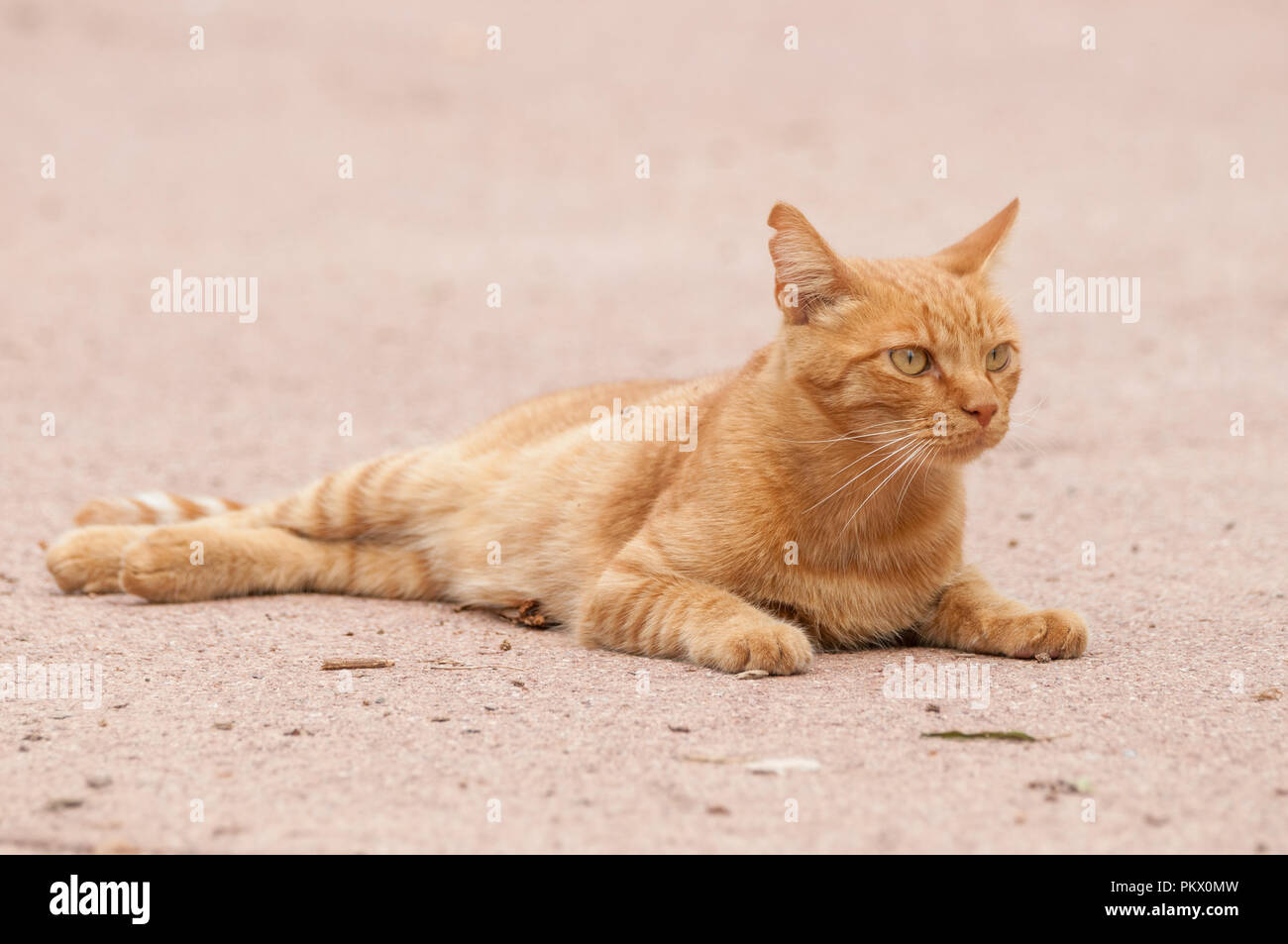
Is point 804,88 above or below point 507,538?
above

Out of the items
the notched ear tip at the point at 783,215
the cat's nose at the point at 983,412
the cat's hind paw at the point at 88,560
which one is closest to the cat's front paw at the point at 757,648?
the cat's nose at the point at 983,412

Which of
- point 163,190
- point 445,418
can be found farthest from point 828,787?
point 163,190

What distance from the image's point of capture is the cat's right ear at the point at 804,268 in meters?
4.12

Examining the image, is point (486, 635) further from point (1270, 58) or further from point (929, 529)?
point (1270, 58)

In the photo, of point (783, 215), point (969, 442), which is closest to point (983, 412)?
point (969, 442)

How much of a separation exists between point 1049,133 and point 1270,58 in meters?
4.90

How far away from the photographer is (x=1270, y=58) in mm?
17844

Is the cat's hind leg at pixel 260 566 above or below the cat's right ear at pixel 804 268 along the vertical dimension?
below

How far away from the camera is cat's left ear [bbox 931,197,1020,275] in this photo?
4.50m

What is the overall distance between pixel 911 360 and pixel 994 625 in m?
0.90

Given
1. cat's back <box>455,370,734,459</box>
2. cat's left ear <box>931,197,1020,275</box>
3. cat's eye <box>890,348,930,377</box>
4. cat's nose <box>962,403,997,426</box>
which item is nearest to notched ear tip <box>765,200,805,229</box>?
cat's eye <box>890,348,930,377</box>

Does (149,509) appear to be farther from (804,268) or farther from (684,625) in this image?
(804,268)

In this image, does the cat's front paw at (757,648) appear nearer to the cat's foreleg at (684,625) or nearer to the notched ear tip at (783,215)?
the cat's foreleg at (684,625)
